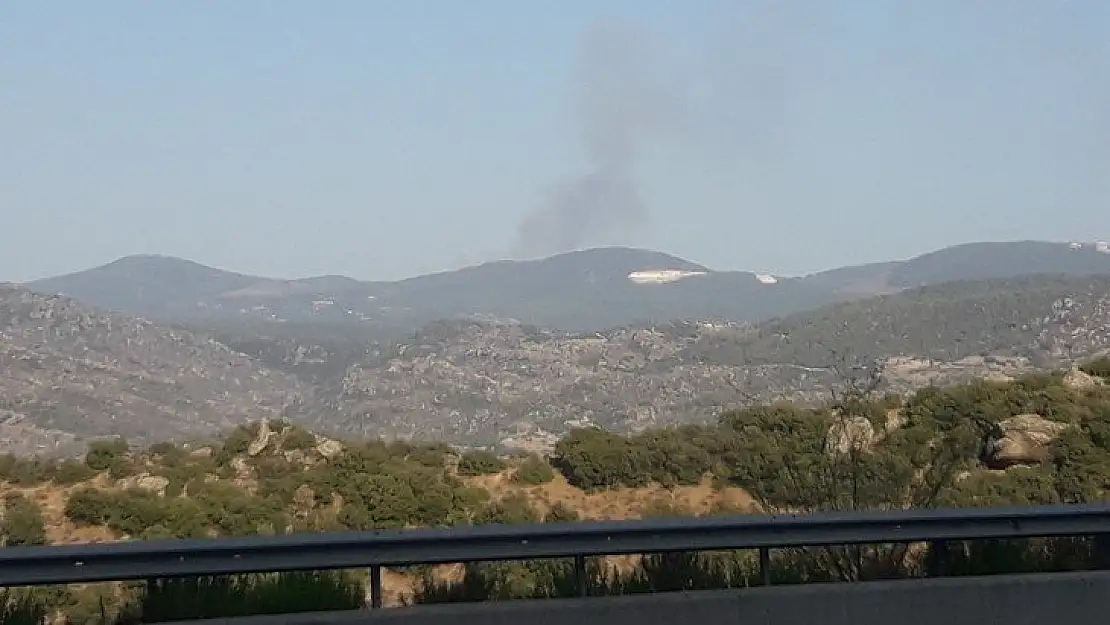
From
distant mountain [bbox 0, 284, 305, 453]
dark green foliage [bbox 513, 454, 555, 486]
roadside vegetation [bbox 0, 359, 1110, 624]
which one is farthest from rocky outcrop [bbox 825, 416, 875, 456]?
distant mountain [bbox 0, 284, 305, 453]

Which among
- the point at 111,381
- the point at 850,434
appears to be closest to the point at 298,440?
the point at 850,434

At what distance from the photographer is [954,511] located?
739 cm

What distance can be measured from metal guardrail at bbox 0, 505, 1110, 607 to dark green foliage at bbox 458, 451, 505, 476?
1324cm

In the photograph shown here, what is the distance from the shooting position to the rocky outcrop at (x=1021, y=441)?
16984 mm

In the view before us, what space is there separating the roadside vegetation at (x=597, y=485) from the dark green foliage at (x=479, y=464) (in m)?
0.05

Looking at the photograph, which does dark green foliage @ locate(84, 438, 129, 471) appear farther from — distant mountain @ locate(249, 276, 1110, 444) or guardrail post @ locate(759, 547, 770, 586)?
distant mountain @ locate(249, 276, 1110, 444)

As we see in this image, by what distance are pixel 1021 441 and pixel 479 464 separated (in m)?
9.10

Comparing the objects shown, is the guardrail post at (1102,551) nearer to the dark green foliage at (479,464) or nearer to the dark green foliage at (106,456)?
the dark green foliage at (479,464)

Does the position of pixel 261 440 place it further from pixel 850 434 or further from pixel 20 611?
pixel 20 611

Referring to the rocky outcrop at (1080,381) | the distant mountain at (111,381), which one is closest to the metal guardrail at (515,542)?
the rocky outcrop at (1080,381)

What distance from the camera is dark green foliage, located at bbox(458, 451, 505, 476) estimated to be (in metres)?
20.2

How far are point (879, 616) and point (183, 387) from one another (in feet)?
410

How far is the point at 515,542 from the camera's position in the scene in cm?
684

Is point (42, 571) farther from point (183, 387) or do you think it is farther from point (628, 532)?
point (183, 387)
